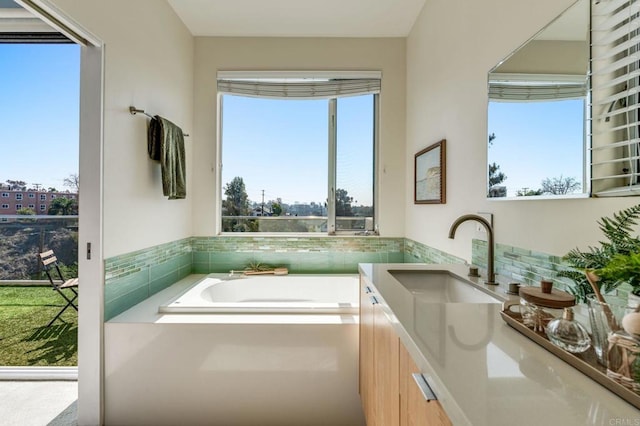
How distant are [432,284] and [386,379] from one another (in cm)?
62

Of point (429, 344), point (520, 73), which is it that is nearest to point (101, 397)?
point (429, 344)

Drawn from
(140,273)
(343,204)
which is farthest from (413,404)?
(343,204)

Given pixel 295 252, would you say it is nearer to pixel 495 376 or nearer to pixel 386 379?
pixel 386 379

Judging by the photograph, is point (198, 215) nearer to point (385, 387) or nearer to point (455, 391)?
point (385, 387)

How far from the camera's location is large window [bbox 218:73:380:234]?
288 centimetres

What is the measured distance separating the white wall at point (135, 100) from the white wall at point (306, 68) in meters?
0.25

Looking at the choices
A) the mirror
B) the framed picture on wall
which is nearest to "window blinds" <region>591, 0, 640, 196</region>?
the mirror

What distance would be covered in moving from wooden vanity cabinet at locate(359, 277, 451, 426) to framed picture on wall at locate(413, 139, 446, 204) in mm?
909

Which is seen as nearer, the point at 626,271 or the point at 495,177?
the point at 626,271

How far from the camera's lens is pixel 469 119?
5.36 feet

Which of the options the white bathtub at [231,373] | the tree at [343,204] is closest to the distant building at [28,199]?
the white bathtub at [231,373]

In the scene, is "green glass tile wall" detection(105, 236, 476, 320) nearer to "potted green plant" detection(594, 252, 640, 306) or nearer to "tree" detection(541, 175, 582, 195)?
"tree" detection(541, 175, 582, 195)

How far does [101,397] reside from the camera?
167 cm

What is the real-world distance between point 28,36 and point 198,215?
168 centimetres
